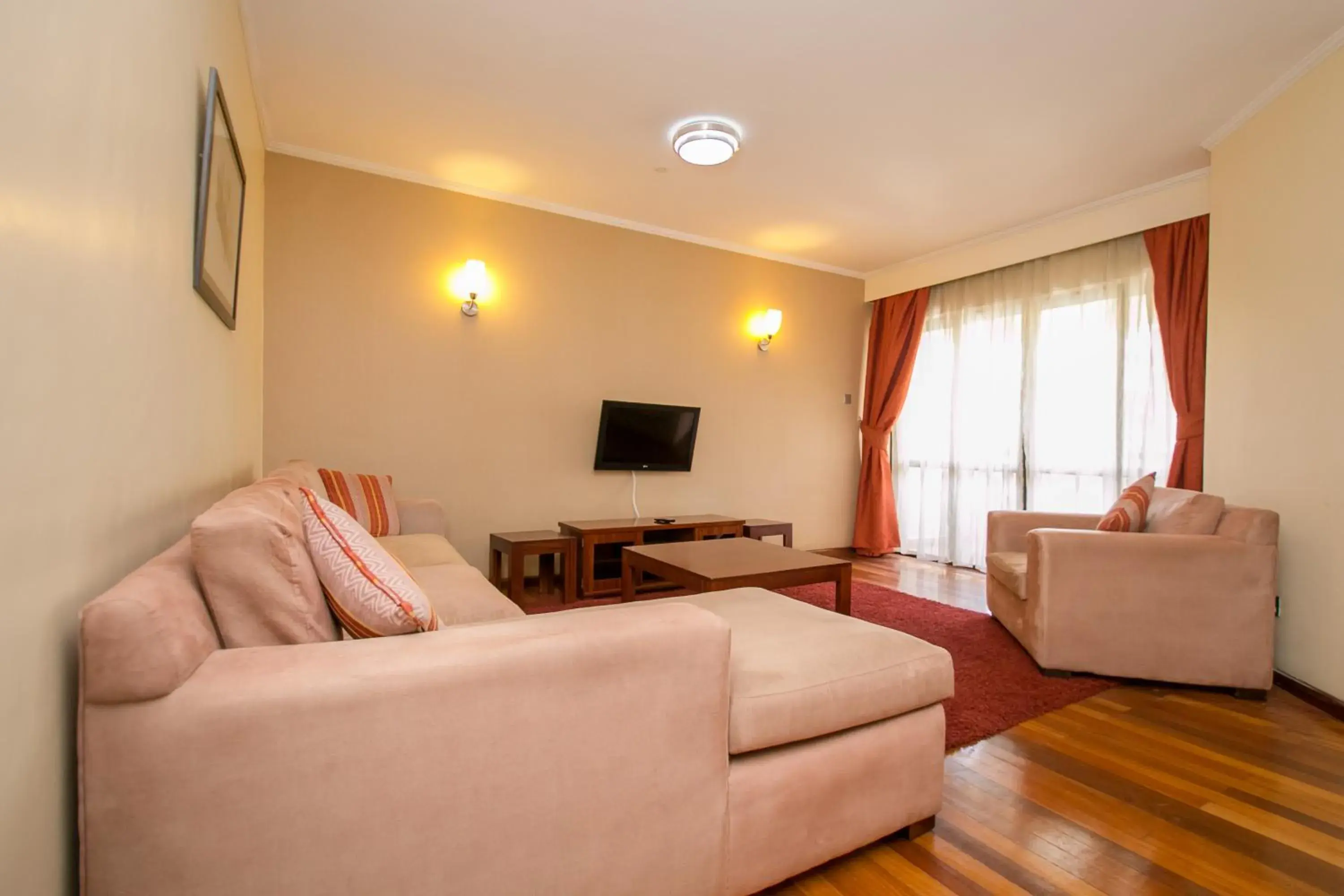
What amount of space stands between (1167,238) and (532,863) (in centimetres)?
468

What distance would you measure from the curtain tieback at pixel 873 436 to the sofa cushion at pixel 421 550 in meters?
3.97

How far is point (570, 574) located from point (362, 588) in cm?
278

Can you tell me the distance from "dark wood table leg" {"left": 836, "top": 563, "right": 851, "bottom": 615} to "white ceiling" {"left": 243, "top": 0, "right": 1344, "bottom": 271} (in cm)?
226

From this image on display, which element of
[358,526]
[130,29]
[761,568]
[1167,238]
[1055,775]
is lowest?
[1055,775]

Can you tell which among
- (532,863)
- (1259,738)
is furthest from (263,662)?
(1259,738)

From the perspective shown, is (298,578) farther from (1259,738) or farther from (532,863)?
(1259,738)

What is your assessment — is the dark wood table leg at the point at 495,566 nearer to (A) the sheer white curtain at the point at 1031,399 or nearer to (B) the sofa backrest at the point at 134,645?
(B) the sofa backrest at the point at 134,645

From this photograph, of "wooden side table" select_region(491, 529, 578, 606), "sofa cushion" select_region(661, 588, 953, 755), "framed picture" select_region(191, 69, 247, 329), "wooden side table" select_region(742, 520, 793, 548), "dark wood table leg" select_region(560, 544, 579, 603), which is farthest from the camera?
"wooden side table" select_region(742, 520, 793, 548)

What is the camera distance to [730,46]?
2680 mm

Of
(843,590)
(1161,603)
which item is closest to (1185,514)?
(1161,603)

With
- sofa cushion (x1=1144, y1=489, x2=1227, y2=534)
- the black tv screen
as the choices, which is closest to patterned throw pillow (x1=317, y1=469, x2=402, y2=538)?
the black tv screen

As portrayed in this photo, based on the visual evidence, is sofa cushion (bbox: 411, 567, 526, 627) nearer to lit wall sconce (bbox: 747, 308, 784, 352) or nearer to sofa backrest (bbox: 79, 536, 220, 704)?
sofa backrest (bbox: 79, 536, 220, 704)

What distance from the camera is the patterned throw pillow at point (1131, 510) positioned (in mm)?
2945

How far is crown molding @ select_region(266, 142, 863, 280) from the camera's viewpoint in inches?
147
